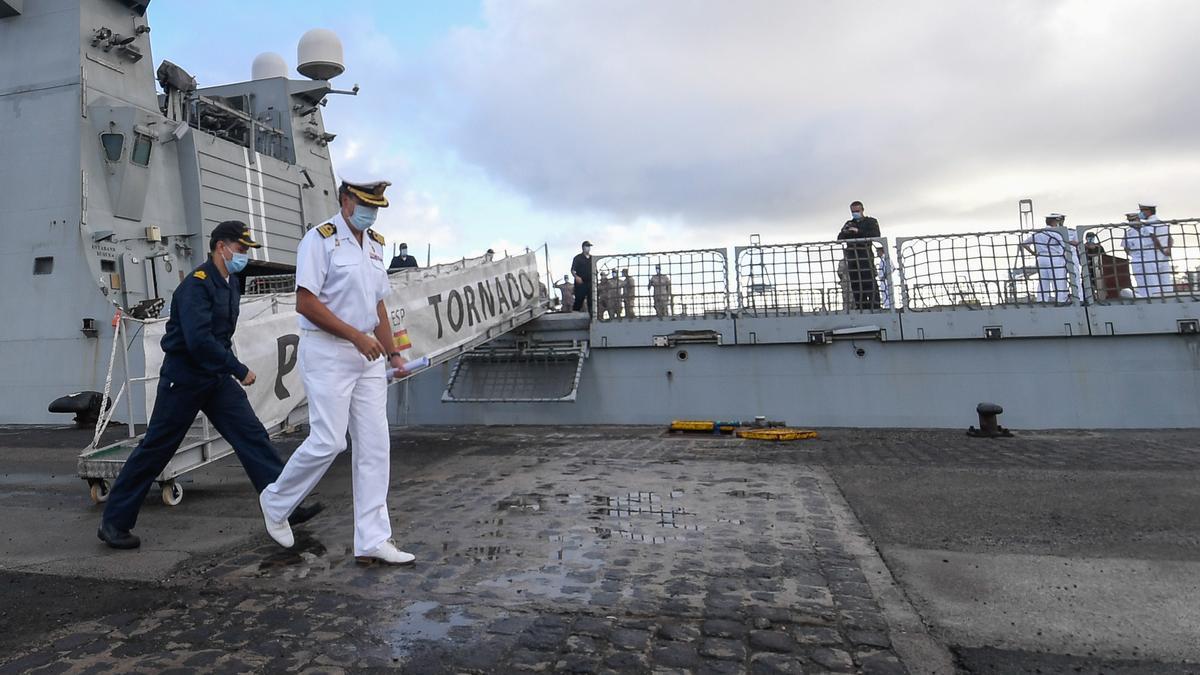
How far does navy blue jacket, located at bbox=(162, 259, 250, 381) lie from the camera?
3727mm

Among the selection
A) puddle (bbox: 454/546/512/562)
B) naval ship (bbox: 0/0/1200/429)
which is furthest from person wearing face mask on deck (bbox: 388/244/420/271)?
puddle (bbox: 454/546/512/562)

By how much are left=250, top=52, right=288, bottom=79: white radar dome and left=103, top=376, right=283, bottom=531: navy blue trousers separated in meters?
15.1

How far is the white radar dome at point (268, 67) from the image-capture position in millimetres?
16609

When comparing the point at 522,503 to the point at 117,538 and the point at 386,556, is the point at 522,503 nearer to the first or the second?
the point at 386,556

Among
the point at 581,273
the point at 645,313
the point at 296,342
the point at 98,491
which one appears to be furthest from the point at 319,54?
the point at 98,491

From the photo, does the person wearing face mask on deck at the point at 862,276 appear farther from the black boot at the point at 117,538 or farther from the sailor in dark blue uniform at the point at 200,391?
the black boot at the point at 117,538

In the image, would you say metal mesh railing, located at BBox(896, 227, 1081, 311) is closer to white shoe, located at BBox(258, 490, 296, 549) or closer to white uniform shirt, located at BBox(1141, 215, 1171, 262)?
white uniform shirt, located at BBox(1141, 215, 1171, 262)

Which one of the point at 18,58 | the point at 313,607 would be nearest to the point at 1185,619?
the point at 313,607

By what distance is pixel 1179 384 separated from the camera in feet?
25.0

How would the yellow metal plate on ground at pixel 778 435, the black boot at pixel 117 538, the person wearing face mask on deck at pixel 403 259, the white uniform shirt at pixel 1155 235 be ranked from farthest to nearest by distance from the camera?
the person wearing face mask on deck at pixel 403 259 → the white uniform shirt at pixel 1155 235 → the yellow metal plate on ground at pixel 778 435 → the black boot at pixel 117 538

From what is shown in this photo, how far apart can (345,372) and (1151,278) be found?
8.69m

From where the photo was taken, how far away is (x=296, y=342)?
582 centimetres

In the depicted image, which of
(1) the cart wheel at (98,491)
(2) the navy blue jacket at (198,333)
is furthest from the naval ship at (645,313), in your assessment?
Result: (2) the navy blue jacket at (198,333)

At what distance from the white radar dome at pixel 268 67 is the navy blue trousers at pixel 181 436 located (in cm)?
1515
